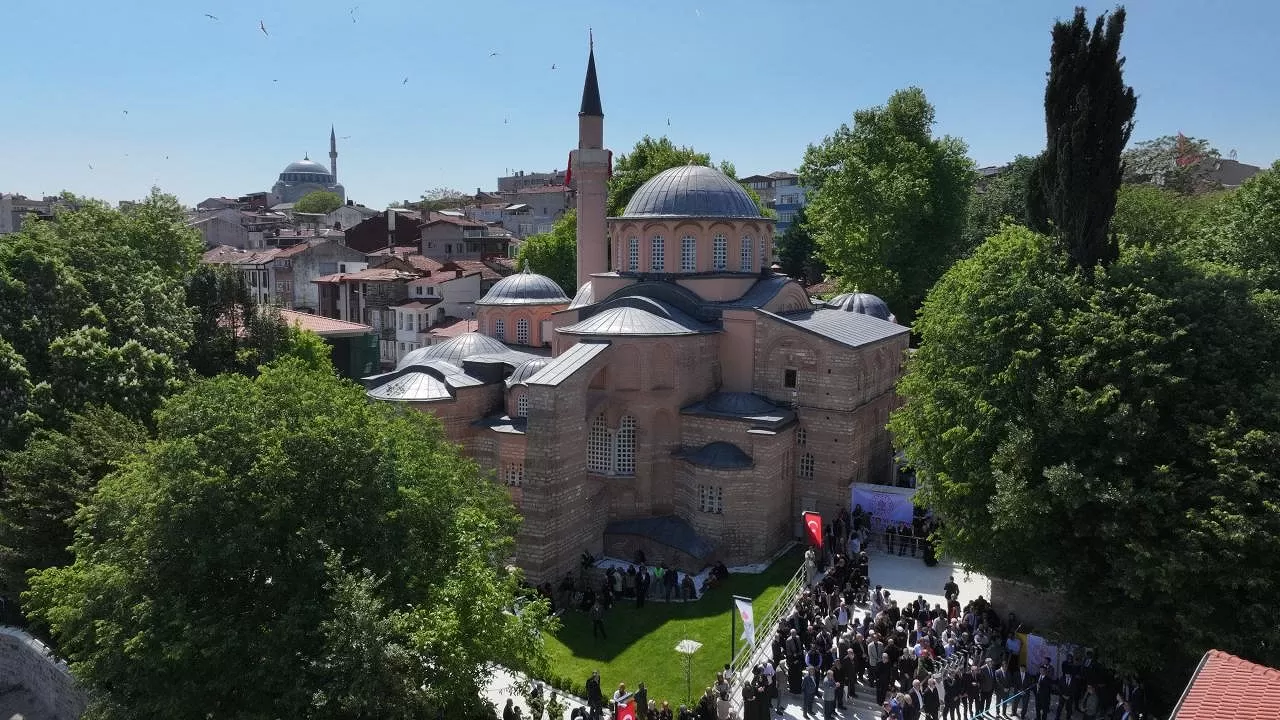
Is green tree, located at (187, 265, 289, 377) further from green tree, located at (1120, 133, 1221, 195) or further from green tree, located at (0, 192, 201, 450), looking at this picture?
green tree, located at (1120, 133, 1221, 195)

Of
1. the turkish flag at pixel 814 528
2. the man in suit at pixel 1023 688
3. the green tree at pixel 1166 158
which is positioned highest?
the green tree at pixel 1166 158

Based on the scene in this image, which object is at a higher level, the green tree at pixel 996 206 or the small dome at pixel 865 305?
the green tree at pixel 996 206

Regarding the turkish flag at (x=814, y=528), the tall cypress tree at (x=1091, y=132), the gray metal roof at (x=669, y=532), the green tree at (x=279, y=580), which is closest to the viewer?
the green tree at (x=279, y=580)

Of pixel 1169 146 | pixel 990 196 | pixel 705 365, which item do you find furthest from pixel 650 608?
pixel 1169 146

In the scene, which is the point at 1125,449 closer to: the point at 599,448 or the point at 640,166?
the point at 599,448

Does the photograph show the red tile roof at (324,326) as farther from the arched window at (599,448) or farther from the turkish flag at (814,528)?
the turkish flag at (814,528)

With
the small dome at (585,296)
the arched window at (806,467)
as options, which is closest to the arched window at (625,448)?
the arched window at (806,467)

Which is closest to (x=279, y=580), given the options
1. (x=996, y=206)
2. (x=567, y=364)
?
(x=567, y=364)

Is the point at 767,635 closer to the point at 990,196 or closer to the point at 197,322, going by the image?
the point at 197,322
